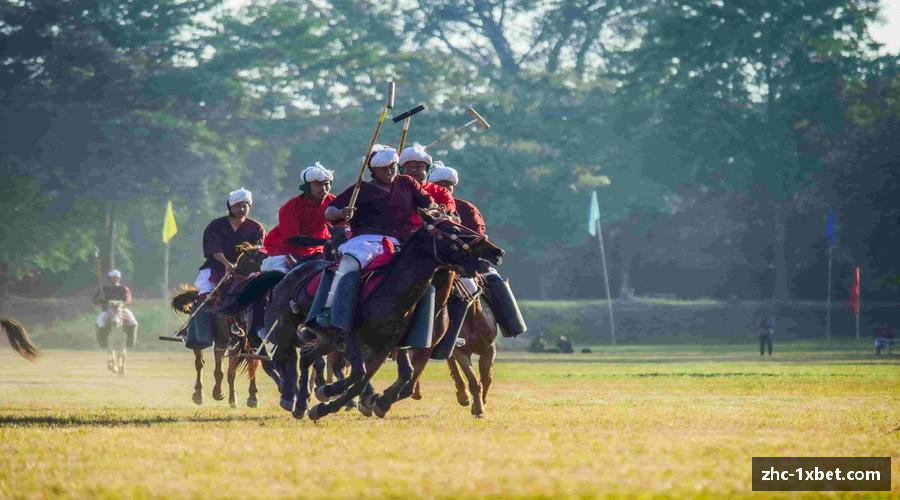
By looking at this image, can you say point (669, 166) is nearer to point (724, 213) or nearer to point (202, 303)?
point (724, 213)

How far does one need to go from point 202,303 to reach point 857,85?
50.6m

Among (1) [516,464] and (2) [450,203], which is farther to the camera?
(2) [450,203]

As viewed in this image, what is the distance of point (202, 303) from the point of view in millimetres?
20719

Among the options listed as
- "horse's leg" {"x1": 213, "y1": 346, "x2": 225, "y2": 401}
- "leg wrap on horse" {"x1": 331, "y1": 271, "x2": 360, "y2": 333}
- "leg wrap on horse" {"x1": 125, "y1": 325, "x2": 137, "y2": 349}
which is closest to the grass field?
"horse's leg" {"x1": 213, "y1": 346, "x2": 225, "y2": 401}

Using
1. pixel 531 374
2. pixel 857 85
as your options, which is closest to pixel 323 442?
pixel 531 374

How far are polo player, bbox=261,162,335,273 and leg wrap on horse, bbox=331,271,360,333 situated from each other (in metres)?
2.96

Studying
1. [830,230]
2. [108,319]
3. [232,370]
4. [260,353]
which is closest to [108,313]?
[108,319]

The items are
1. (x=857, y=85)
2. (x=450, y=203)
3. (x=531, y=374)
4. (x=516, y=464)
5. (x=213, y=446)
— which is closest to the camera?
(x=516, y=464)

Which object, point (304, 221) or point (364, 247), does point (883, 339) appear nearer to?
point (304, 221)

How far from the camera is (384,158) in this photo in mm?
15867

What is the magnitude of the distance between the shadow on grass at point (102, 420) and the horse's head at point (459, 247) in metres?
2.80

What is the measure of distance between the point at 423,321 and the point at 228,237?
6063 mm

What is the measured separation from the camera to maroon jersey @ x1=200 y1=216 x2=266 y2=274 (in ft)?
67.5

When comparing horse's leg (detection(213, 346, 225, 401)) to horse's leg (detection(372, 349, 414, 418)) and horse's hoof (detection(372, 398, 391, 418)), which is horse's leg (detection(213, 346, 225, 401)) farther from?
horse's hoof (detection(372, 398, 391, 418))
